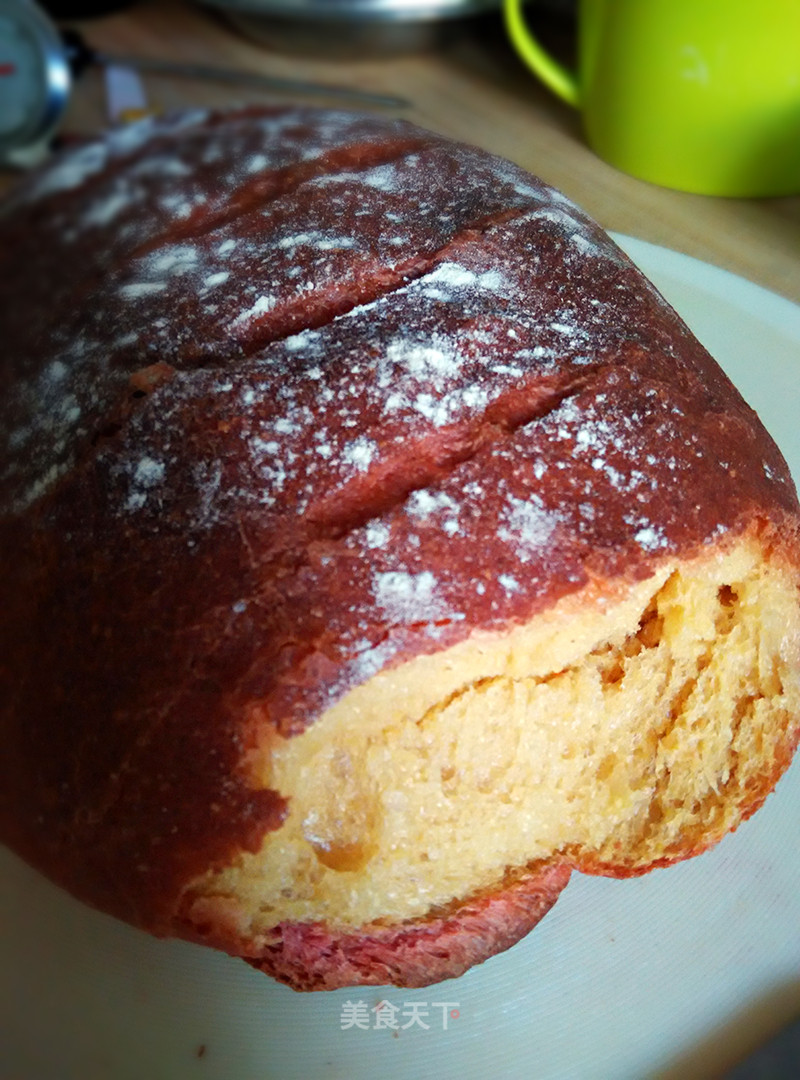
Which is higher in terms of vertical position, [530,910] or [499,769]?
[499,769]

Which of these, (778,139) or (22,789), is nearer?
(22,789)

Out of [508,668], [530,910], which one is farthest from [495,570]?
[530,910]

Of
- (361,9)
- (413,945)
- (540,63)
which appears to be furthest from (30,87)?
(413,945)

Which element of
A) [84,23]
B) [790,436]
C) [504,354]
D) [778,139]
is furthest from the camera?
[84,23]

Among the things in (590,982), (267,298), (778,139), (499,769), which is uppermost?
(778,139)

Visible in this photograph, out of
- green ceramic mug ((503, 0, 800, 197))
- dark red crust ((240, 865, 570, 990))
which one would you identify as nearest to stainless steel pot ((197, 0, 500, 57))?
green ceramic mug ((503, 0, 800, 197))

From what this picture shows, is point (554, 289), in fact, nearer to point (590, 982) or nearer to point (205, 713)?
point (205, 713)

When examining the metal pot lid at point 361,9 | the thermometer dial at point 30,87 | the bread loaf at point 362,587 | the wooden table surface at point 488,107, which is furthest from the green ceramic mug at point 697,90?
the thermometer dial at point 30,87
